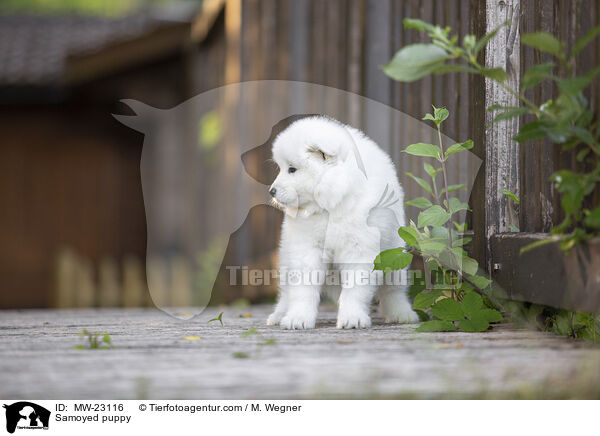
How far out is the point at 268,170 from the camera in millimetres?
4598

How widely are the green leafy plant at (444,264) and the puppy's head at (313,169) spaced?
0.81ft

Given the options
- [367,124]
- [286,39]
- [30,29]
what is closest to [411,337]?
[367,124]

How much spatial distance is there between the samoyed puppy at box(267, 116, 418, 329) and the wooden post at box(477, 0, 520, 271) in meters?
0.36

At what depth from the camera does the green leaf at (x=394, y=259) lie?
223 cm

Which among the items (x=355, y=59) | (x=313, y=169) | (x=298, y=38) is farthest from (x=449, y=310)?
(x=298, y=38)

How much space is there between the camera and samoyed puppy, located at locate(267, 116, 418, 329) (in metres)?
2.44

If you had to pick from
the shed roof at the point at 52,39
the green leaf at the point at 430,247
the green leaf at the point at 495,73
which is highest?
the shed roof at the point at 52,39

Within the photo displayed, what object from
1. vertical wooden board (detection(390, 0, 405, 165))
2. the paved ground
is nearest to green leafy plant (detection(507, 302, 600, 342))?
the paved ground

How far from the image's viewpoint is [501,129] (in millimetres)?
2498
